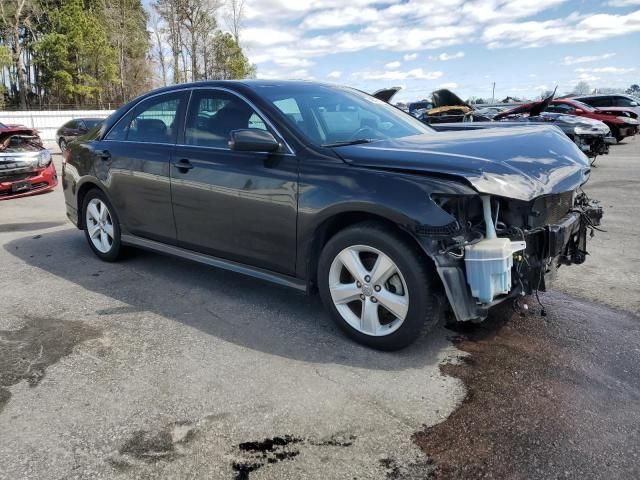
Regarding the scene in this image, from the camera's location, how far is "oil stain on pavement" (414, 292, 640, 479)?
2.31 m

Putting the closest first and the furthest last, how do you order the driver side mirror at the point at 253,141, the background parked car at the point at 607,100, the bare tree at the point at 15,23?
1. the driver side mirror at the point at 253,141
2. the background parked car at the point at 607,100
3. the bare tree at the point at 15,23

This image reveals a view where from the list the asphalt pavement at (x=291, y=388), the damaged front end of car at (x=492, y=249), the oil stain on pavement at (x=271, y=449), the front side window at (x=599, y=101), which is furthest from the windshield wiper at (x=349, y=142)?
the front side window at (x=599, y=101)

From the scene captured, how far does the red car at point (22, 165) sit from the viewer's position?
880 cm

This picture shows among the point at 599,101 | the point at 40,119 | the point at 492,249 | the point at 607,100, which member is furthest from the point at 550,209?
the point at 40,119

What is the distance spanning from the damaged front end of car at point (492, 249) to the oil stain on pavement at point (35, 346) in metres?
2.39

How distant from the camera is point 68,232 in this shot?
6.80 metres

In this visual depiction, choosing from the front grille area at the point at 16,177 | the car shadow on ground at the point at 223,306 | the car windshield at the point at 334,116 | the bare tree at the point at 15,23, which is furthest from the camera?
the bare tree at the point at 15,23

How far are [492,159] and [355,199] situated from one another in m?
0.82

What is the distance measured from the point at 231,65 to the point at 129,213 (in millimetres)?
49613

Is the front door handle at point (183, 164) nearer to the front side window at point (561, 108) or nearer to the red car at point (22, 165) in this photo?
the red car at point (22, 165)

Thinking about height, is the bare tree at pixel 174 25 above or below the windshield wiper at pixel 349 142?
above

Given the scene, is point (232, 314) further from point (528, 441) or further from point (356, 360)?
point (528, 441)

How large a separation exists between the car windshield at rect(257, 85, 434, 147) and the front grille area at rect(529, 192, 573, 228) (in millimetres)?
1207

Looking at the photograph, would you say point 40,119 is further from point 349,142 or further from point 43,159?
point 349,142
